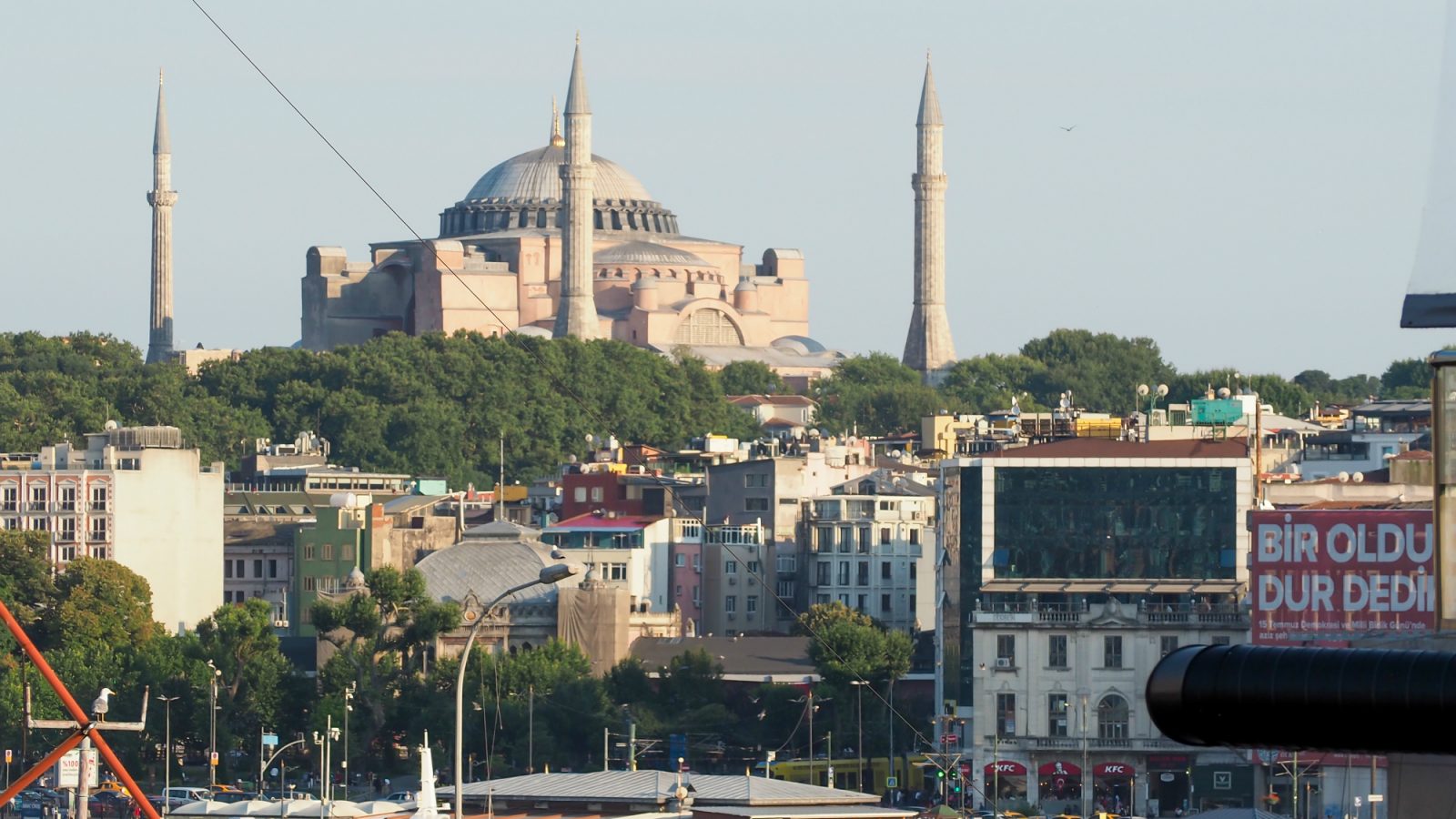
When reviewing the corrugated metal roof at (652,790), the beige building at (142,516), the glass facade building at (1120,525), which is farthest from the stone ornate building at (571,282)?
the corrugated metal roof at (652,790)

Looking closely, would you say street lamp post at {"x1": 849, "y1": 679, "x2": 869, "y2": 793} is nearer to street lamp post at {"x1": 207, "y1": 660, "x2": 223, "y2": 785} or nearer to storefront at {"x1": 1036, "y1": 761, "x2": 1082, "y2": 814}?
storefront at {"x1": 1036, "y1": 761, "x2": 1082, "y2": 814}

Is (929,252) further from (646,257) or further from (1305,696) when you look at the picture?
(1305,696)

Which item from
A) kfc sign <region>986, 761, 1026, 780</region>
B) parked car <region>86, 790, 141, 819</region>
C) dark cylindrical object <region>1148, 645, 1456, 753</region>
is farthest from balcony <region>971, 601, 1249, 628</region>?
dark cylindrical object <region>1148, 645, 1456, 753</region>

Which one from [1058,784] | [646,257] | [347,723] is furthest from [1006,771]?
[646,257]

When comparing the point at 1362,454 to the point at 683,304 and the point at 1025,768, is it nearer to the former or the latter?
the point at 1025,768

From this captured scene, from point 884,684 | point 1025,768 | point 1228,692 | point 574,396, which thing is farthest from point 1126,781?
point 574,396
